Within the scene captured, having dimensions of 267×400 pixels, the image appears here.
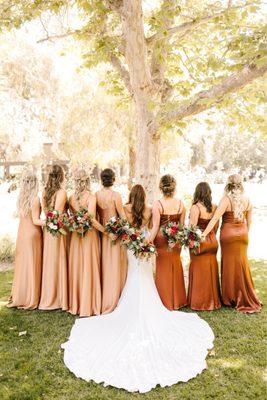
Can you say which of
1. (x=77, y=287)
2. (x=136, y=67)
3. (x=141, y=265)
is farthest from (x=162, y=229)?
(x=136, y=67)

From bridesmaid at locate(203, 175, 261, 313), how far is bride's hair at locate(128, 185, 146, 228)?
1192mm

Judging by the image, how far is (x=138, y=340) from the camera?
5.43 meters

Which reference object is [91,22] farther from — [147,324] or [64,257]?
[147,324]

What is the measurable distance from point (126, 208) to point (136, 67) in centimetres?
313

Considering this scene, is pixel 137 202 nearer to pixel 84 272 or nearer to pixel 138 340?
pixel 84 272

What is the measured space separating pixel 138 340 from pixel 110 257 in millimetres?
1723

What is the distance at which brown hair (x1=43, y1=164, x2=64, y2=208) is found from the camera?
688cm

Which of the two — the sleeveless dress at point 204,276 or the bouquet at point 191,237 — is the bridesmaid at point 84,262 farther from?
the sleeveless dress at point 204,276

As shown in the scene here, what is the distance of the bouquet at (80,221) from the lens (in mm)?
6457

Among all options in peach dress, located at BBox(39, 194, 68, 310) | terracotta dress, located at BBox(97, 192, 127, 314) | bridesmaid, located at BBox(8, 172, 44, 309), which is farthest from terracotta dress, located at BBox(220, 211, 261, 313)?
bridesmaid, located at BBox(8, 172, 44, 309)

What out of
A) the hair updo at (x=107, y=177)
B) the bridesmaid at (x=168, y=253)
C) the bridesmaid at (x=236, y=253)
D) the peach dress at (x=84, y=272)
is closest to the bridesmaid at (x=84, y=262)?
the peach dress at (x=84, y=272)

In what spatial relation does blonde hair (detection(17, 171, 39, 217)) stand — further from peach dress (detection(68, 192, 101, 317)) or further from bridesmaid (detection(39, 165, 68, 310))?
peach dress (detection(68, 192, 101, 317))

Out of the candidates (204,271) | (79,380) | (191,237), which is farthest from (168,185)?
(79,380)

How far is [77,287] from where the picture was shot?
6887 mm
